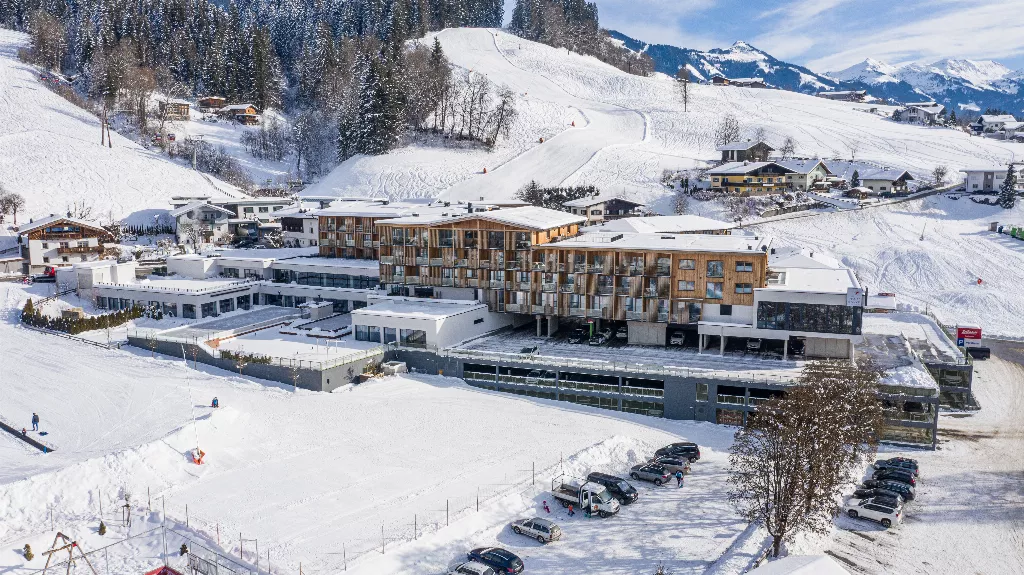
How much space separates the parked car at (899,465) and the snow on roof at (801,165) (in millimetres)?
64575

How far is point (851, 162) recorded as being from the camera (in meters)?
103

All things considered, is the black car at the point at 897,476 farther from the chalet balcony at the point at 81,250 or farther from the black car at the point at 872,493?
the chalet balcony at the point at 81,250

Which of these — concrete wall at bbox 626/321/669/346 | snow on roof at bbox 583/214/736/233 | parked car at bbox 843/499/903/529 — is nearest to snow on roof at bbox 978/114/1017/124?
snow on roof at bbox 583/214/736/233

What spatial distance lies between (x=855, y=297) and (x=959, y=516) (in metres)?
14.4

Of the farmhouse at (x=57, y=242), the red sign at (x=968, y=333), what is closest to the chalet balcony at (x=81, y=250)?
the farmhouse at (x=57, y=242)

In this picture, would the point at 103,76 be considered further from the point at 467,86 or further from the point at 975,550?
the point at 975,550

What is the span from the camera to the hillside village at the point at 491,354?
26.1 meters

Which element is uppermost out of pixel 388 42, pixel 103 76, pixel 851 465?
pixel 388 42

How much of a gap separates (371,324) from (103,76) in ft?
278

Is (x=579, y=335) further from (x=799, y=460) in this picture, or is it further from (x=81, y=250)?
(x=81, y=250)

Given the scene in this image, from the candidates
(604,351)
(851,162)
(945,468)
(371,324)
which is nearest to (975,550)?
(945,468)

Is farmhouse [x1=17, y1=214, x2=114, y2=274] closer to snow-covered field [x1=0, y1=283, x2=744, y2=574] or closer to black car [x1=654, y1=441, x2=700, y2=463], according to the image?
snow-covered field [x1=0, y1=283, x2=744, y2=574]

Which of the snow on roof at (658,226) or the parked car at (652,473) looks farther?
the snow on roof at (658,226)

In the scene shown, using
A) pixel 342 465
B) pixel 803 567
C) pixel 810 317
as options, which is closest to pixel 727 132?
pixel 810 317
